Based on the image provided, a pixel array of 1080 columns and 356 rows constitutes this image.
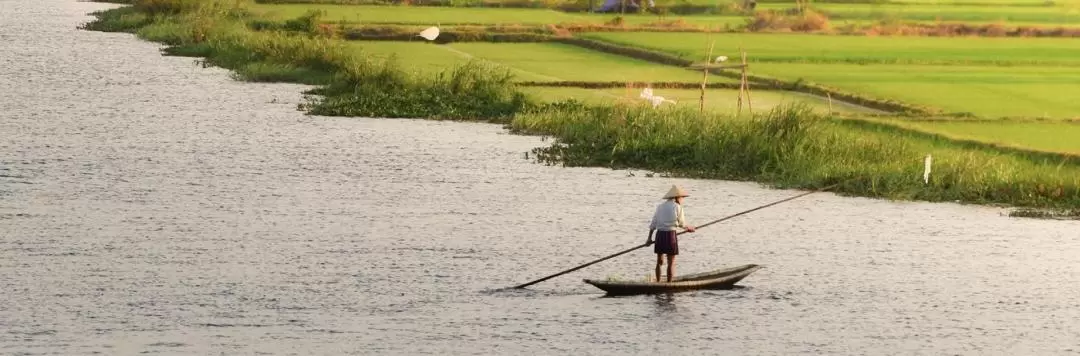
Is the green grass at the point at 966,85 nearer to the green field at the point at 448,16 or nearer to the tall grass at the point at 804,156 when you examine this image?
the tall grass at the point at 804,156

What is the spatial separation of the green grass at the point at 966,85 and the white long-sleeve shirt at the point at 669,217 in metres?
19.4

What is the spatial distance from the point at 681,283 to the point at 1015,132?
1628 centimetres

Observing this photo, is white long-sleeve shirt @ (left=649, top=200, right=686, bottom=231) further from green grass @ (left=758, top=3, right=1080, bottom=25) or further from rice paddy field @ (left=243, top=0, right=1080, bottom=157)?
green grass @ (left=758, top=3, right=1080, bottom=25)

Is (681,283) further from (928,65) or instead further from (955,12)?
(955,12)

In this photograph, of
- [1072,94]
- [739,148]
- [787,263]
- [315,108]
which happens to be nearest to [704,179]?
[739,148]

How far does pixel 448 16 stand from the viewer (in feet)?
247

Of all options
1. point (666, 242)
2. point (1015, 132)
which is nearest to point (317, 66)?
point (1015, 132)

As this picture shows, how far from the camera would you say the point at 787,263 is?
70.2 ft

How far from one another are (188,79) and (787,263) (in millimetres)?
28301

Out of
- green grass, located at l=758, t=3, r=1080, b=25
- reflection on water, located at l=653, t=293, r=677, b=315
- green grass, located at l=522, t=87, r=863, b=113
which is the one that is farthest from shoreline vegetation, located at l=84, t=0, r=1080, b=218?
green grass, located at l=758, t=3, r=1080, b=25

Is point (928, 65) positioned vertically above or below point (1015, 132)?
below

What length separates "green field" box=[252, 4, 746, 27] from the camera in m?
70.7

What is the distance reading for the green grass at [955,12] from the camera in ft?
250

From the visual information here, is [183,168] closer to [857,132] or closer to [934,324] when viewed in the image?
[857,132]
